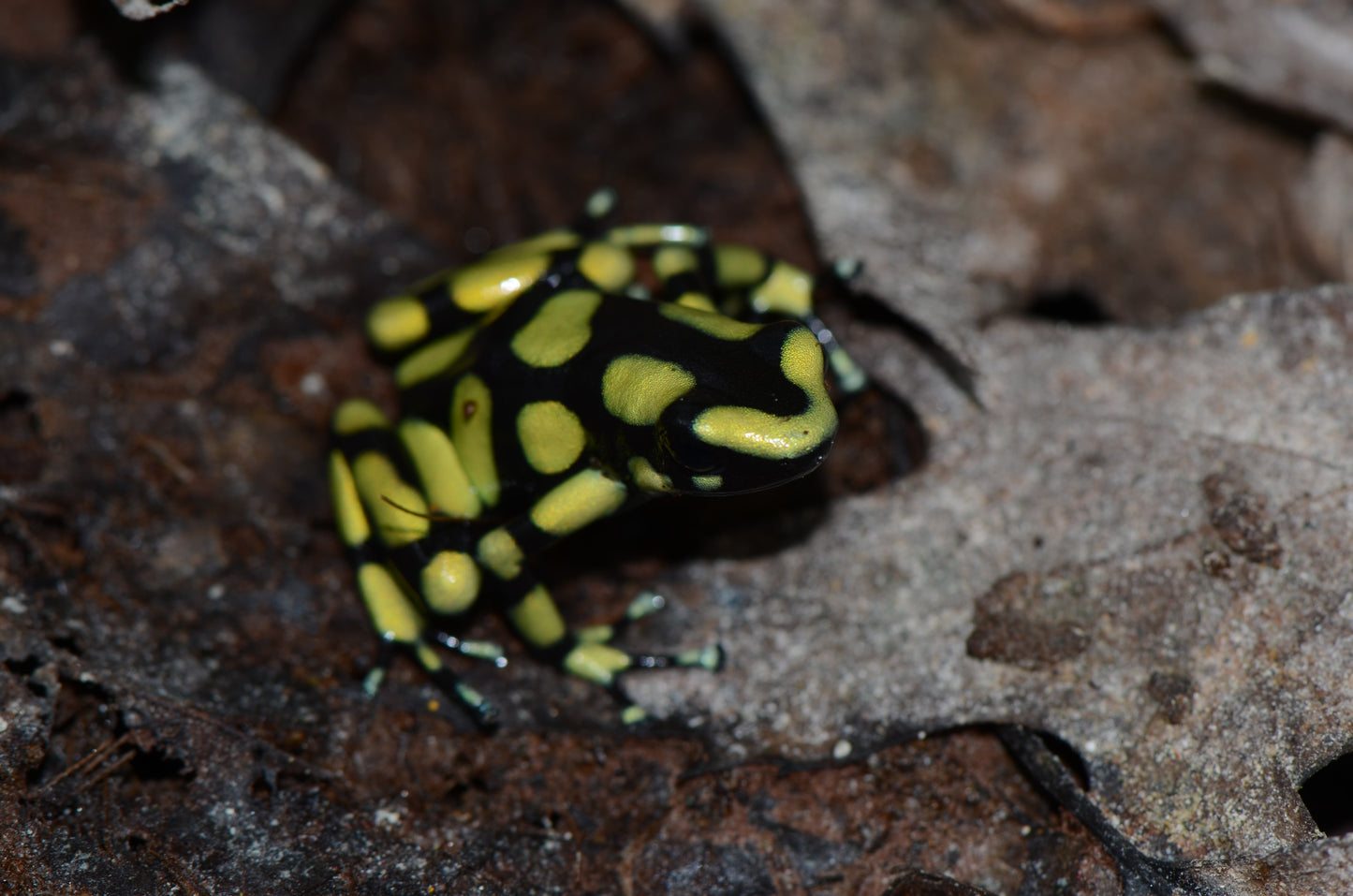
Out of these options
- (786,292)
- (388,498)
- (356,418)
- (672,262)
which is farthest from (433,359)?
(786,292)

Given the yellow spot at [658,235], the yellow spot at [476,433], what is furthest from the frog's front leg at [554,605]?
the yellow spot at [658,235]

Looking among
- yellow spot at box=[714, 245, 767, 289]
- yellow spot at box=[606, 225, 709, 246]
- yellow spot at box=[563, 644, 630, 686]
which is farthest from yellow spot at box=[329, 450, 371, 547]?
yellow spot at box=[714, 245, 767, 289]

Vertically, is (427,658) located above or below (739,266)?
below

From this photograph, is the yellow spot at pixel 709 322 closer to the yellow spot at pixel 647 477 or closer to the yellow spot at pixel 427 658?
the yellow spot at pixel 647 477

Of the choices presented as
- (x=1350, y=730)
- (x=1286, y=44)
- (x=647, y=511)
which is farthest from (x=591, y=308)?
(x=1286, y=44)

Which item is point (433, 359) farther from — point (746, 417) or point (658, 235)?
point (746, 417)

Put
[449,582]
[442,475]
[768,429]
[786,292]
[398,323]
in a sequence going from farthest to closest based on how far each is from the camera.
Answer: [786,292], [398,323], [442,475], [449,582], [768,429]
